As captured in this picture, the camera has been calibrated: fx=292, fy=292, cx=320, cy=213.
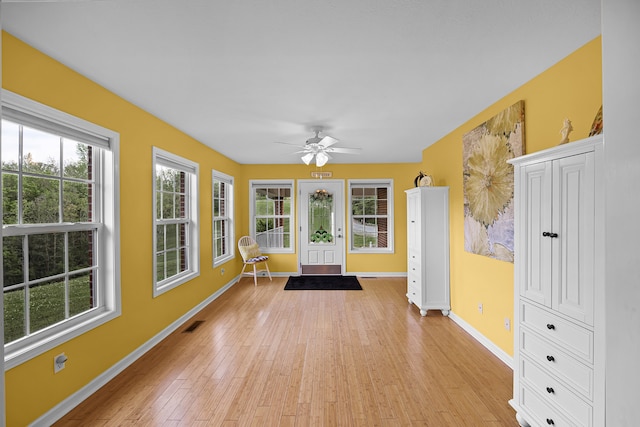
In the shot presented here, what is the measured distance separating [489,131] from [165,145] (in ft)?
11.7

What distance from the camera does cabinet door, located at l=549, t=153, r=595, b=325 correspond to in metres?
1.50

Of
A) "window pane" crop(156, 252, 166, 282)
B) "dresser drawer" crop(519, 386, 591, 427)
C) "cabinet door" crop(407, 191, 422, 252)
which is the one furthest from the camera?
"cabinet door" crop(407, 191, 422, 252)

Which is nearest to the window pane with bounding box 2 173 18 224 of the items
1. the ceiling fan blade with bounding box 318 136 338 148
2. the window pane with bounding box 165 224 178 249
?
the window pane with bounding box 165 224 178 249

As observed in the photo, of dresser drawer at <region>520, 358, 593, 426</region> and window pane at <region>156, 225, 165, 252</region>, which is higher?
window pane at <region>156, 225, 165, 252</region>

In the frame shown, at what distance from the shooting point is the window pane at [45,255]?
78.6 inches

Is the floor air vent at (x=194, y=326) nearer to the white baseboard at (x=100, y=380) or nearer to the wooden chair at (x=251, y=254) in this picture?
the white baseboard at (x=100, y=380)

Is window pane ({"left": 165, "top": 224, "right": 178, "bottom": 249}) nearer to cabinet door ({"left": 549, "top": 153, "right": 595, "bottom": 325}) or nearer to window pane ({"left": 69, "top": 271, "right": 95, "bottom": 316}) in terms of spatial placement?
window pane ({"left": 69, "top": 271, "right": 95, "bottom": 316})

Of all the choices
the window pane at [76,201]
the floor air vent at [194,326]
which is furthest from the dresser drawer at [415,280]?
the window pane at [76,201]

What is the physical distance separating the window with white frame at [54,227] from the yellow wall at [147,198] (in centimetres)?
11

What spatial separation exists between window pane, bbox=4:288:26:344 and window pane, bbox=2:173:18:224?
47 cm

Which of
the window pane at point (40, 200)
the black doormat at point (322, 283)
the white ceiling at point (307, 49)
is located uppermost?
the white ceiling at point (307, 49)

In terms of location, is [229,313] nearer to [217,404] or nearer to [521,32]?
[217,404]

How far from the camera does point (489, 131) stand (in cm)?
297

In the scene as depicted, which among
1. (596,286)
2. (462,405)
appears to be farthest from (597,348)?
(462,405)
